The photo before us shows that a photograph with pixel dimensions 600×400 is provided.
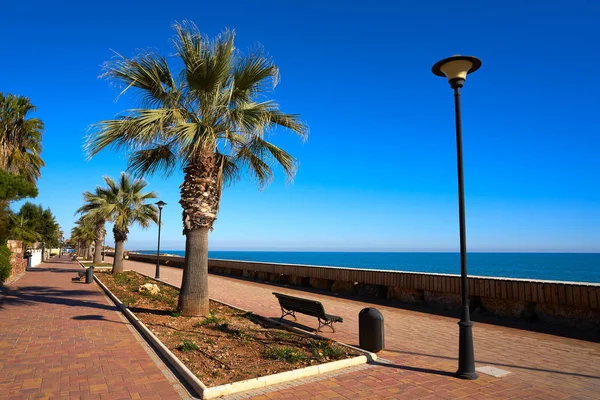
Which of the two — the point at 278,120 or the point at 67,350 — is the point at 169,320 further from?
the point at 278,120

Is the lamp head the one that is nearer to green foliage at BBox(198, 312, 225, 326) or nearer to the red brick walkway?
the red brick walkway

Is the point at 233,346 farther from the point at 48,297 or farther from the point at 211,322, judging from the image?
the point at 48,297

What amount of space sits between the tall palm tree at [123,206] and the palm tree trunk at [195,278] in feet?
55.7

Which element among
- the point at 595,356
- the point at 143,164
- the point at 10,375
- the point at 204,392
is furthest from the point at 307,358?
the point at 143,164

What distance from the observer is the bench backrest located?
7.49m

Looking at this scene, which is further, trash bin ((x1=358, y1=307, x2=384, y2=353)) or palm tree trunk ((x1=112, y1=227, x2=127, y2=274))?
palm tree trunk ((x1=112, y1=227, x2=127, y2=274))

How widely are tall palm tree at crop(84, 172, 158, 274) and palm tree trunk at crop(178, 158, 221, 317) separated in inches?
669

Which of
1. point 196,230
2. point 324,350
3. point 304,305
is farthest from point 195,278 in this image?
point 324,350

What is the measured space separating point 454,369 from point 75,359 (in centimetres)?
582

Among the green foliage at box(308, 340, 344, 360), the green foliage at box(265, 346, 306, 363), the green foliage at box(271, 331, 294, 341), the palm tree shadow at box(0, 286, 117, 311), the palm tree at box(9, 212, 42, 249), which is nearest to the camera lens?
the green foliage at box(265, 346, 306, 363)

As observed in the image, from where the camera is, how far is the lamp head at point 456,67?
5.44m

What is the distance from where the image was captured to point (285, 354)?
5938 mm

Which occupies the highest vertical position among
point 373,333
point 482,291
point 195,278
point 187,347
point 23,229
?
point 23,229

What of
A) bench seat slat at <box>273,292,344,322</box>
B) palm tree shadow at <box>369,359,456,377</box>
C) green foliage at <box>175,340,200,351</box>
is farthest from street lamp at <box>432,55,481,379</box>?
green foliage at <box>175,340,200,351</box>
